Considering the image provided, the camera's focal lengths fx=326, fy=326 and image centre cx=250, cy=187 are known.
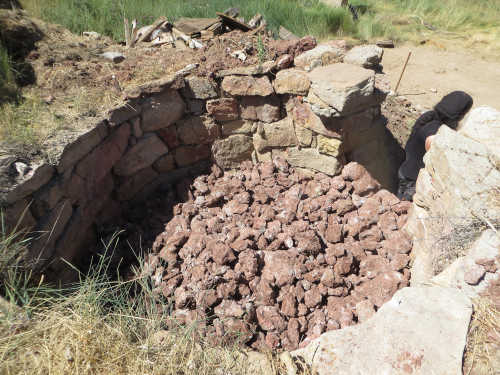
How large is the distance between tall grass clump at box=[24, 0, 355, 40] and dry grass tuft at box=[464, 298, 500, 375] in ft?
13.4

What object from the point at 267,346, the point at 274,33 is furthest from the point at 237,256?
the point at 274,33

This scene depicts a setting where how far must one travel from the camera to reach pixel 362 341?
1.69 metres

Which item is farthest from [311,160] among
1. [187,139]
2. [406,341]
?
[406,341]

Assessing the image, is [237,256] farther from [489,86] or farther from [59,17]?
[489,86]

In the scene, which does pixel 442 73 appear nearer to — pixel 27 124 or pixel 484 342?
pixel 484 342

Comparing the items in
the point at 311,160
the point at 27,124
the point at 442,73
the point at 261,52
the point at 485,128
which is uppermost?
the point at 261,52

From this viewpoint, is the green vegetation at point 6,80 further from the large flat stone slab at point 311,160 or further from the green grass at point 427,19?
the green grass at point 427,19

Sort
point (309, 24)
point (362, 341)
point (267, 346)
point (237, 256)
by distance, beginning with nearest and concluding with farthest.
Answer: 1. point (362, 341)
2. point (267, 346)
3. point (237, 256)
4. point (309, 24)

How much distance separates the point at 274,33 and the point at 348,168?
232cm

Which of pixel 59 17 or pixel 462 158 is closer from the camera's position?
pixel 462 158

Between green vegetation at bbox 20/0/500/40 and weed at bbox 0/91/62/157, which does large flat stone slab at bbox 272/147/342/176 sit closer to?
green vegetation at bbox 20/0/500/40

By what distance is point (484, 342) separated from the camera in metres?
1.54

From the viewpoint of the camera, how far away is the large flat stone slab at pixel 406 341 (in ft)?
4.98

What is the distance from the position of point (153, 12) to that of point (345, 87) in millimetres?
3431
